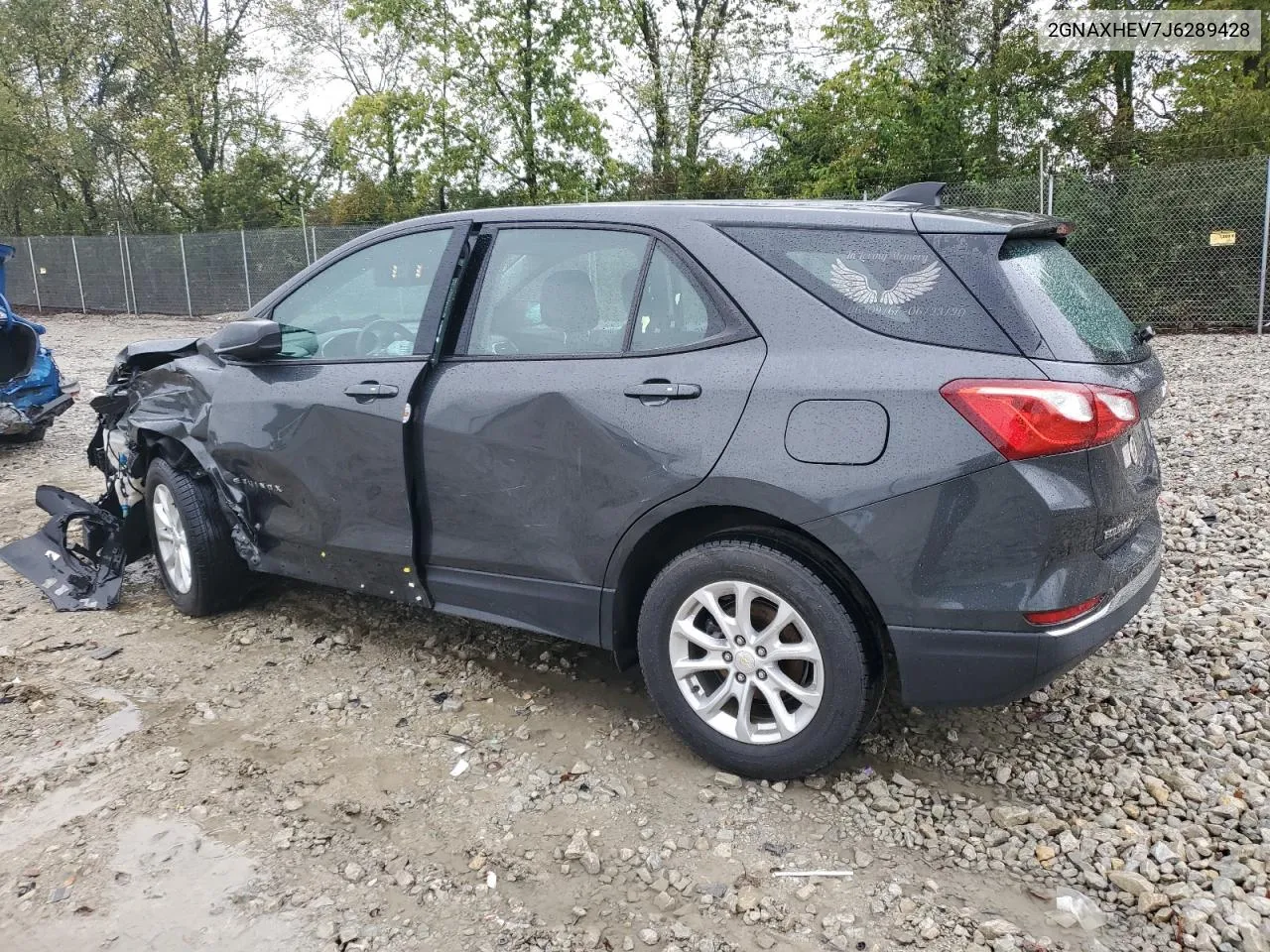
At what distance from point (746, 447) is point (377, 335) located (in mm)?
1799

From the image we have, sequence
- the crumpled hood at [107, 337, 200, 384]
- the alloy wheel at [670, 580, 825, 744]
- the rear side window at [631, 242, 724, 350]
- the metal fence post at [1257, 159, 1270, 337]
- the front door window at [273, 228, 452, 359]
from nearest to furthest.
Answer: the alloy wheel at [670, 580, 825, 744] < the rear side window at [631, 242, 724, 350] < the front door window at [273, 228, 452, 359] < the crumpled hood at [107, 337, 200, 384] < the metal fence post at [1257, 159, 1270, 337]

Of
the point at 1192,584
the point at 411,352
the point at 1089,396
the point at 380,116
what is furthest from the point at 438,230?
the point at 380,116

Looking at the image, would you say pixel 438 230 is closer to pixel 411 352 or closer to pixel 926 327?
pixel 411 352

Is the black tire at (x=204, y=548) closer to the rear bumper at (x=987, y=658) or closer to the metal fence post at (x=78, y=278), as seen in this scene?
the rear bumper at (x=987, y=658)

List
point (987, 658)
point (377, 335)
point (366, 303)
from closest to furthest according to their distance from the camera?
point (987, 658) < point (377, 335) < point (366, 303)

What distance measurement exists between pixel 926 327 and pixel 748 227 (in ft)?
2.20

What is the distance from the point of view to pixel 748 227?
3010mm

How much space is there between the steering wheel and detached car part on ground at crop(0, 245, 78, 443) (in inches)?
234

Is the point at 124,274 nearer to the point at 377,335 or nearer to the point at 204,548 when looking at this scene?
the point at 204,548

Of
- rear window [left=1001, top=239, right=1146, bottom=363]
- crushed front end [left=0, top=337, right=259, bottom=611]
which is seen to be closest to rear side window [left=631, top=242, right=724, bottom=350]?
rear window [left=1001, top=239, right=1146, bottom=363]

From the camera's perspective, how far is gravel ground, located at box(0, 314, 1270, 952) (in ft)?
8.07

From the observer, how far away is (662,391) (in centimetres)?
297

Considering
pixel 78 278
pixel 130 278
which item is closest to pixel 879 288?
pixel 130 278

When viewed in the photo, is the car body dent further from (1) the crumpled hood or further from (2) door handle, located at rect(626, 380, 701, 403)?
(1) the crumpled hood
